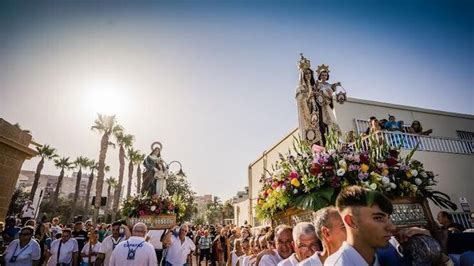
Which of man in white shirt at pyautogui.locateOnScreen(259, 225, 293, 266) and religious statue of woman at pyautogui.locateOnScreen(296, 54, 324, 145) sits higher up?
religious statue of woman at pyautogui.locateOnScreen(296, 54, 324, 145)

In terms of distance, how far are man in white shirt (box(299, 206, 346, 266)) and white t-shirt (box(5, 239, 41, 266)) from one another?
22.1 feet

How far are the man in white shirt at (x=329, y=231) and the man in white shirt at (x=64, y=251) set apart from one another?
8.00 m

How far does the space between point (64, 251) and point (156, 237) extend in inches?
107

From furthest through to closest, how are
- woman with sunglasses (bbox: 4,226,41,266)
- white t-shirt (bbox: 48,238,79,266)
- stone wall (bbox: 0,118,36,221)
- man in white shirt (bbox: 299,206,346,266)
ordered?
1. white t-shirt (bbox: 48,238,79,266)
2. stone wall (bbox: 0,118,36,221)
3. woman with sunglasses (bbox: 4,226,41,266)
4. man in white shirt (bbox: 299,206,346,266)

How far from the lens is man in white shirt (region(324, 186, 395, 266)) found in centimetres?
144

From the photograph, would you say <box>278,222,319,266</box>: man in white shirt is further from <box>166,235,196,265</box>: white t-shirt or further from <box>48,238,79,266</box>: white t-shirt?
<box>48,238,79,266</box>: white t-shirt

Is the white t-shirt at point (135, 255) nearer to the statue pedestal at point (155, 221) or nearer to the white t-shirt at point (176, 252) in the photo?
the white t-shirt at point (176, 252)

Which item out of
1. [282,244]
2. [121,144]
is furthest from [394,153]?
[121,144]

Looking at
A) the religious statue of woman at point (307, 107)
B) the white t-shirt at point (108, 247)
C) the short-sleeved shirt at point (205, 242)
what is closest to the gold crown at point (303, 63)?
the religious statue of woman at point (307, 107)

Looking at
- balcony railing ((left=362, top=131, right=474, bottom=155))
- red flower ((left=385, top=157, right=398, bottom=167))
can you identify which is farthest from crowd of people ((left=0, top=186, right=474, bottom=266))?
balcony railing ((left=362, top=131, right=474, bottom=155))

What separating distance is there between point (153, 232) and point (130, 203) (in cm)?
118

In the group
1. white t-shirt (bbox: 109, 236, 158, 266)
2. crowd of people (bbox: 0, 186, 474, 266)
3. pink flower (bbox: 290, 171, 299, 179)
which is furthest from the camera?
white t-shirt (bbox: 109, 236, 158, 266)

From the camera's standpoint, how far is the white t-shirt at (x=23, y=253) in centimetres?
566

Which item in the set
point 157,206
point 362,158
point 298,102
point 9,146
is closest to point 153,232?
point 157,206
